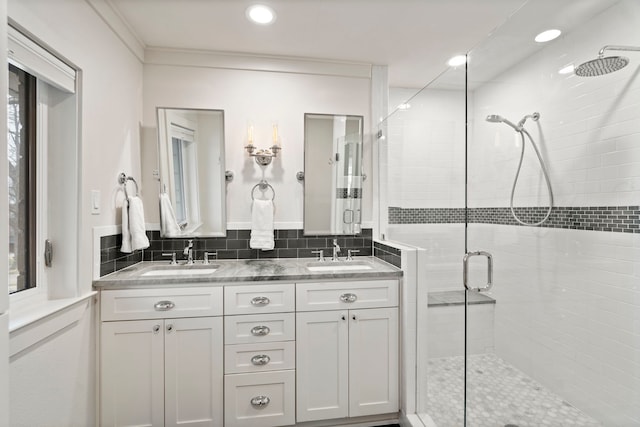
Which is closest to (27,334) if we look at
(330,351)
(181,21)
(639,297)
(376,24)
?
(330,351)

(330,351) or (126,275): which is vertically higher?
(126,275)

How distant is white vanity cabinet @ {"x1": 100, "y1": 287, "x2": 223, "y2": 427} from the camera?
1.58 m

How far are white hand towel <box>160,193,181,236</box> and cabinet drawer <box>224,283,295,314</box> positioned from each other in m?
0.75

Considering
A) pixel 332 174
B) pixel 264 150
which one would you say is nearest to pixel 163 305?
pixel 264 150

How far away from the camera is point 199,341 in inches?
64.3

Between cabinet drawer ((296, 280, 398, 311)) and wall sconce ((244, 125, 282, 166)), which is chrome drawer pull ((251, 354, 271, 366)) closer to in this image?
cabinet drawer ((296, 280, 398, 311))

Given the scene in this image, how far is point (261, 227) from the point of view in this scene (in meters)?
2.14

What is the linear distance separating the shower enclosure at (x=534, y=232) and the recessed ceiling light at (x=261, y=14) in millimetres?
1085

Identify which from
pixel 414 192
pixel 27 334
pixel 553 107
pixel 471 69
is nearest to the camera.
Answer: pixel 27 334

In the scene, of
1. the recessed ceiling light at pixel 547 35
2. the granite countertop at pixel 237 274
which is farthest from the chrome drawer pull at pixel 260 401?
the recessed ceiling light at pixel 547 35

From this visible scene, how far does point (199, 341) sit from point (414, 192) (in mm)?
1657

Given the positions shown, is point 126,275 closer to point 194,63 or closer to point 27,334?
point 27,334

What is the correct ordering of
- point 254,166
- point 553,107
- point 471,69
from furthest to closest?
point 254,166 < point 471,69 < point 553,107

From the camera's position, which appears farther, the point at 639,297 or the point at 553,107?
the point at 553,107
